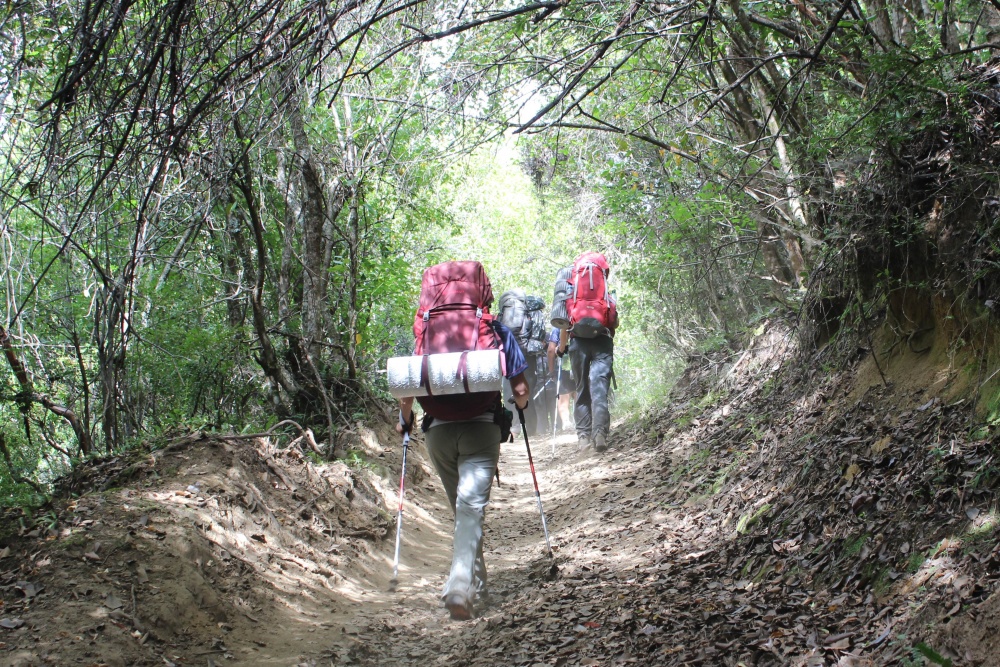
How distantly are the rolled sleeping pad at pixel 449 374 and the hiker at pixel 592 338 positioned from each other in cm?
504

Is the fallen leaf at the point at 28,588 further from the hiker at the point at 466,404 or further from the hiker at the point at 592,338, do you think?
the hiker at the point at 592,338

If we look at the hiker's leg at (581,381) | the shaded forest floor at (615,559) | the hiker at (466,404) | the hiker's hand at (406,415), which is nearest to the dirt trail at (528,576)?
the shaded forest floor at (615,559)

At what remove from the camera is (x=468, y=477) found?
522 cm

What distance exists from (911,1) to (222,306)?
7721 millimetres

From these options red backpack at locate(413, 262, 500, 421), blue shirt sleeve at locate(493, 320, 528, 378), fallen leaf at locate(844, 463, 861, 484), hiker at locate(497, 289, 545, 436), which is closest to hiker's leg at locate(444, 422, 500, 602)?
red backpack at locate(413, 262, 500, 421)

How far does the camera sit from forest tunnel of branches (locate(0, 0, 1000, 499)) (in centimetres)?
357

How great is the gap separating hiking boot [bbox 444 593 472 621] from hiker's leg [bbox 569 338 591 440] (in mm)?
5710

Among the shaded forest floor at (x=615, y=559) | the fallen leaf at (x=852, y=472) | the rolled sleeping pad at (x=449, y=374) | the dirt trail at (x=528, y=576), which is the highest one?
the rolled sleeping pad at (x=449, y=374)

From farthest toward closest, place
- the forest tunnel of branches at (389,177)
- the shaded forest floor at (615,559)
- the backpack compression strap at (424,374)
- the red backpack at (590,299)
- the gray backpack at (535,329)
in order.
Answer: the gray backpack at (535,329), the red backpack at (590,299), the backpack compression strap at (424,374), the forest tunnel of branches at (389,177), the shaded forest floor at (615,559)

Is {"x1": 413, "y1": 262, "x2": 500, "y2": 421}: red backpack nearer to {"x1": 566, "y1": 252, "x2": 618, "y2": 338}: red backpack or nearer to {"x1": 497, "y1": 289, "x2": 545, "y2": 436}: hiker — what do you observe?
{"x1": 566, "y1": 252, "x2": 618, "y2": 338}: red backpack

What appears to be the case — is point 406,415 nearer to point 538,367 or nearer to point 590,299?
point 590,299

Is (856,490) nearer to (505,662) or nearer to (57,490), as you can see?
(505,662)

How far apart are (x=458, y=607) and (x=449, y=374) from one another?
1.48 m

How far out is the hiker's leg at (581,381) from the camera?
10242mm
